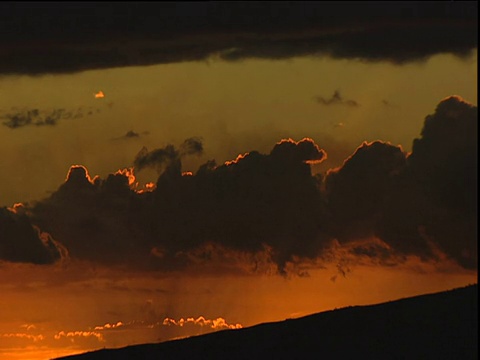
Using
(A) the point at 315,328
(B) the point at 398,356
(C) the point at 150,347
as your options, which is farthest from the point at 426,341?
(C) the point at 150,347

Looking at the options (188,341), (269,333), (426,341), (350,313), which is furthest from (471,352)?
(188,341)

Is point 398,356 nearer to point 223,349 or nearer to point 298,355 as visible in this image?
point 298,355

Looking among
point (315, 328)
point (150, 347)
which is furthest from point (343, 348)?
point (150, 347)

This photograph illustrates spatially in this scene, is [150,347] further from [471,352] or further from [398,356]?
[471,352]

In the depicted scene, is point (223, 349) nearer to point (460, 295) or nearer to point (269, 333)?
point (269, 333)

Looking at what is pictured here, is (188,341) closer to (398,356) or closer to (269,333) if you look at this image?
(269,333)

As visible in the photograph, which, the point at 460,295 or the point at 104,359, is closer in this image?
the point at 104,359
